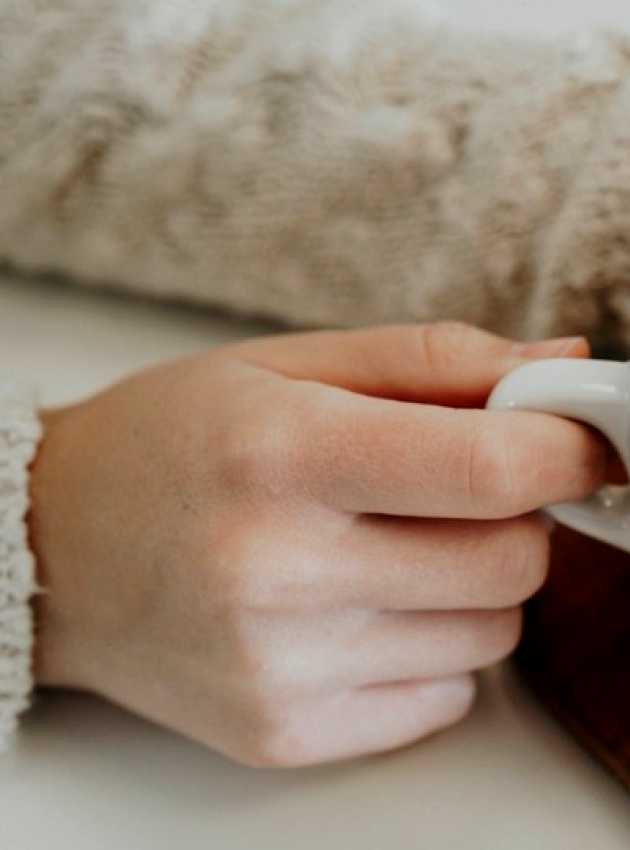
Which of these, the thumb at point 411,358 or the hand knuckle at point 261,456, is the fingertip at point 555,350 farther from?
the hand knuckle at point 261,456

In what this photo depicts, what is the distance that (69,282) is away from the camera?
65 cm

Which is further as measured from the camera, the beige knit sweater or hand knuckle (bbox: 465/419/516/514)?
the beige knit sweater

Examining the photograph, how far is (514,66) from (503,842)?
1.24 ft

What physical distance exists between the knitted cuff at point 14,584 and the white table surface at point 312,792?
0.03m

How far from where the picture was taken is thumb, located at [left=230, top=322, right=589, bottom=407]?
419 mm

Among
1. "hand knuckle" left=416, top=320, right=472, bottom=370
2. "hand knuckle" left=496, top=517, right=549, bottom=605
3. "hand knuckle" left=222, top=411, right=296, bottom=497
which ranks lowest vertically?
"hand knuckle" left=496, top=517, right=549, bottom=605

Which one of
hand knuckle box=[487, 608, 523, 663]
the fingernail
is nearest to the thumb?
the fingernail

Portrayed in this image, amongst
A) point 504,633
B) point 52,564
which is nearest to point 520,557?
point 504,633

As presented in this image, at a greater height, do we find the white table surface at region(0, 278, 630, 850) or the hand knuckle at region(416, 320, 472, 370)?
the hand knuckle at region(416, 320, 472, 370)

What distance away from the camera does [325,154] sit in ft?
1.73

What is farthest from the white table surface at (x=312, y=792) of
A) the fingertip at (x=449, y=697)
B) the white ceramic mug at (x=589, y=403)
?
the white ceramic mug at (x=589, y=403)

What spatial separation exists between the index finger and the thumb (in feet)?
0.13

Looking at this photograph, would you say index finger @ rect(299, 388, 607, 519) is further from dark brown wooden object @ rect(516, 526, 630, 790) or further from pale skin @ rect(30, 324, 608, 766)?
dark brown wooden object @ rect(516, 526, 630, 790)

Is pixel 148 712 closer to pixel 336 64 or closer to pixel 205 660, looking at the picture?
pixel 205 660
